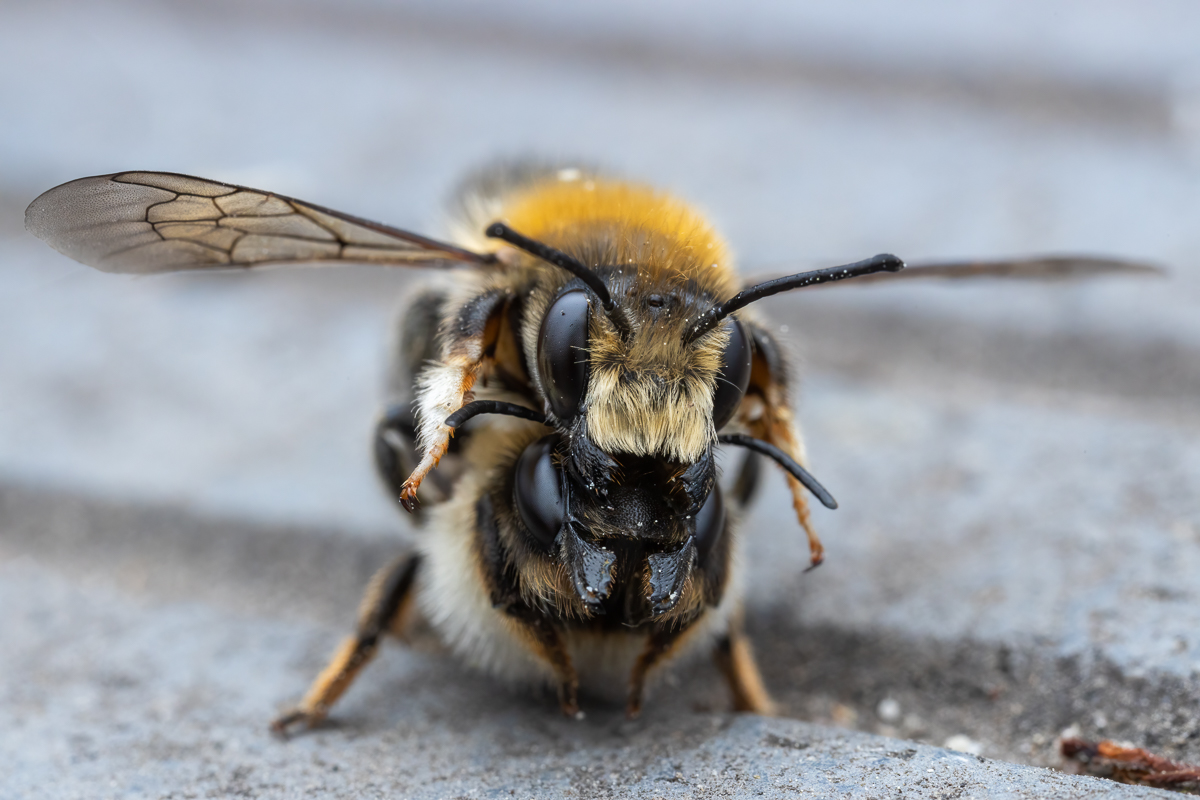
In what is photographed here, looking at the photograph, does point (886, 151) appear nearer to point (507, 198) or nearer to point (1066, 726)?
point (507, 198)

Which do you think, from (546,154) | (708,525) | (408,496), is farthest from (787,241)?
(408,496)

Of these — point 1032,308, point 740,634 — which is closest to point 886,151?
point 1032,308

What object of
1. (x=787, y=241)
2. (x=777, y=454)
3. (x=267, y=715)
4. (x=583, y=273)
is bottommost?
(x=267, y=715)

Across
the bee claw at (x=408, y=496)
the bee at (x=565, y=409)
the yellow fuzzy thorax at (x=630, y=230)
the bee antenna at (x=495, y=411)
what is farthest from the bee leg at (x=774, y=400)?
the bee claw at (x=408, y=496)

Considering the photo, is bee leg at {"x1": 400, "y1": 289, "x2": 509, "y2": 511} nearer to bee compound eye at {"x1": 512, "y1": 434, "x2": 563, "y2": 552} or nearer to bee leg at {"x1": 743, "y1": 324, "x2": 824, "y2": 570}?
bee compound eye at {"x1": 512, "y1": 434, "x2": 563, "y2": 552}

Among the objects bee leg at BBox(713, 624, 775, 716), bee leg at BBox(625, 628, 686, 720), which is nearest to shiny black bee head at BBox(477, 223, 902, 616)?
bee leg at BBox(625, 628, 686, 720)

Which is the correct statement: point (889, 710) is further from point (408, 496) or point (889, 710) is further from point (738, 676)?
point (408, 496)

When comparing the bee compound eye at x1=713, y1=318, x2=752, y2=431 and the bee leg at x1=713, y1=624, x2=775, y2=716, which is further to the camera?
the bee leg at x1=713, y1=624, x2=775, y2=716

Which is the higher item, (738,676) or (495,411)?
(495,411)
